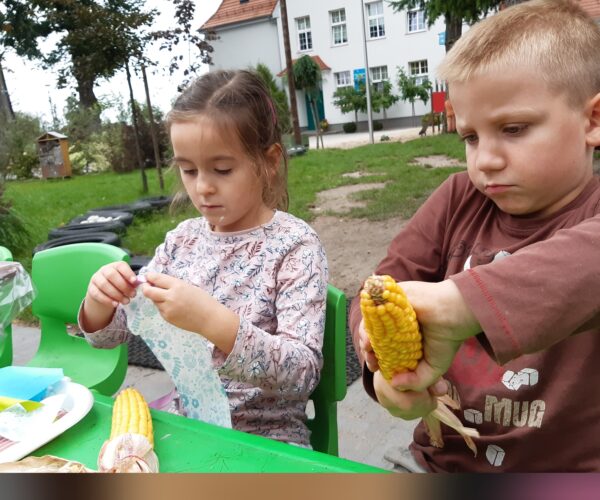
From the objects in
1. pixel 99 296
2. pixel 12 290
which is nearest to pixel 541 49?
pixel 99 296

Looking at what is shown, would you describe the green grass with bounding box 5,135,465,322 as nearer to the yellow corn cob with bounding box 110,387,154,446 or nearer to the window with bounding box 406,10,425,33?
the yellow corn cob with bounding box 110,387,154,446

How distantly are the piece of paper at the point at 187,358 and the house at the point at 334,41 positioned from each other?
1010 inches

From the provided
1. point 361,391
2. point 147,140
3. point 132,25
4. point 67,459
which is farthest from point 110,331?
point 147,140

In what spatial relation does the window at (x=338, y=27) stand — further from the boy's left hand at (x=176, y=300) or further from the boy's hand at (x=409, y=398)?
the boy's hand at (x=409, y=398)

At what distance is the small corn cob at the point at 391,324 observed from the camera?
24.2 inches

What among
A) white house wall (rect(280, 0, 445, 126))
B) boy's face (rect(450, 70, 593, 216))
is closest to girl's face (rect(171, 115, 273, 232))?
boy's face (rect(450, 70, 593, 216))

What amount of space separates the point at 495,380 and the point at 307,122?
2868 centimetres

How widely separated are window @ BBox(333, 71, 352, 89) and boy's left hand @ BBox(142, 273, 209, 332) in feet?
90.0

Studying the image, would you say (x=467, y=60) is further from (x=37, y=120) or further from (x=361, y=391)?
(x=37, y=120)

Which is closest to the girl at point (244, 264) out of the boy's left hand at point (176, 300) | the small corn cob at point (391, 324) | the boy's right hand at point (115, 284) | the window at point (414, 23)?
the boy's right hand at point (115, 284)

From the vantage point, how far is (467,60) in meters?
0.94

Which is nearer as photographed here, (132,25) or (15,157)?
(132,25)

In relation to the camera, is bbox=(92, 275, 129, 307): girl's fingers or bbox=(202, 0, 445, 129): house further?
bbox=(202, 0, 445, 129): house

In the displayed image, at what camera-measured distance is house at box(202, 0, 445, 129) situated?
25.3 metres
